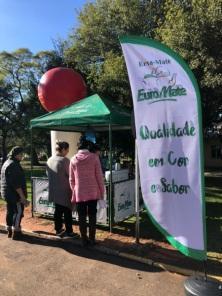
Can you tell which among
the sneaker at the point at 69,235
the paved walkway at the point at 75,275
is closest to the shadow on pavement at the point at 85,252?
the paved walkway at the point at 75,275

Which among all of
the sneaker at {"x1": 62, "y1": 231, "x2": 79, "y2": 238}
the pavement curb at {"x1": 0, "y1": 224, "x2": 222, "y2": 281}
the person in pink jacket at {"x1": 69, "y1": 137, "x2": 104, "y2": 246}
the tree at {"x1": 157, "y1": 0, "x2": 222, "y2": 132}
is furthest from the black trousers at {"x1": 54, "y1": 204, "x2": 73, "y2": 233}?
the tree at {"x1": 157, "y1": 0, "x2": 222, "y2": 132}

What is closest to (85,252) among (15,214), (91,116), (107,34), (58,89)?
(15,214)

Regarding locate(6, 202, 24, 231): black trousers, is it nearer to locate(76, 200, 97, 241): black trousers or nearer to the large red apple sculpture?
locate(76, 200, 97, 241): black trousers

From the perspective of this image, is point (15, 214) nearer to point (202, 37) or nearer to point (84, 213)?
point (84, 213)

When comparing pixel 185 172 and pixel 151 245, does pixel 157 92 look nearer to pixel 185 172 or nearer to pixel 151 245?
pixel 185 172

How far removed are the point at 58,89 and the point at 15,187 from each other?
3.58 metres

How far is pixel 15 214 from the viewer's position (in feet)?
25.1

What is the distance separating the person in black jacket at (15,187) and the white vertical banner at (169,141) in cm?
332

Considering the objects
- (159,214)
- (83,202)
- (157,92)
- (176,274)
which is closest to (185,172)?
(159,214)

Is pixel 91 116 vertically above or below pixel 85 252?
above

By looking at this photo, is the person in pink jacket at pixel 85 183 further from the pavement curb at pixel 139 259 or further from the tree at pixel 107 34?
the tree at pixel 107 34

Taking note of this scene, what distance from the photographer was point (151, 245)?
6.95 m

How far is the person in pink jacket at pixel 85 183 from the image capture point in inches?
264

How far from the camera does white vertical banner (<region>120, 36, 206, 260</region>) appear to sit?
176 inches
